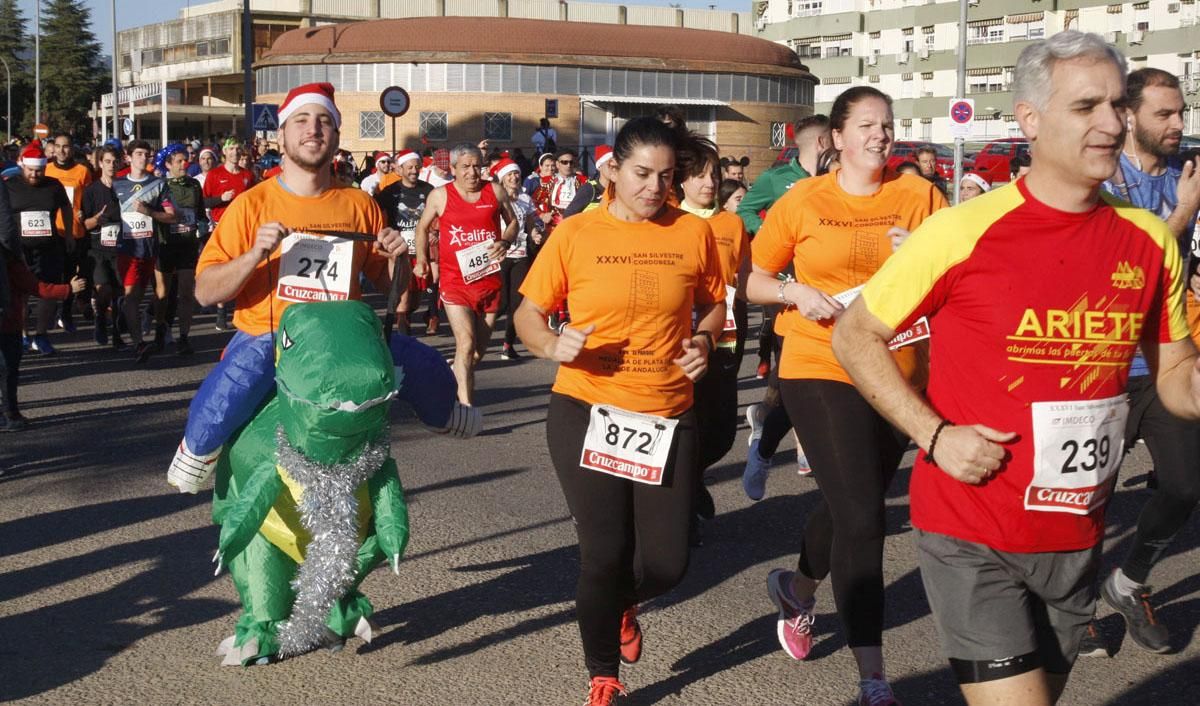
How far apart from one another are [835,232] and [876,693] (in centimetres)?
167

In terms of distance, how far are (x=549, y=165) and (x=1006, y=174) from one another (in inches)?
699

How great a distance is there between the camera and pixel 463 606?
597cm

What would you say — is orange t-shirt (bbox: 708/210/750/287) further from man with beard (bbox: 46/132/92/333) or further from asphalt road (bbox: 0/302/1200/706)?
man with beard (bbox: 46/132/92/333)

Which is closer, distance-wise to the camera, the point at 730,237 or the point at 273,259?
the point at 273,259

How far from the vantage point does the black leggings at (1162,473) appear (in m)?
5.52

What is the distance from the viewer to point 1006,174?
113ft

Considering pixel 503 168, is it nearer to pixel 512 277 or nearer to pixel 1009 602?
pixel 512 277

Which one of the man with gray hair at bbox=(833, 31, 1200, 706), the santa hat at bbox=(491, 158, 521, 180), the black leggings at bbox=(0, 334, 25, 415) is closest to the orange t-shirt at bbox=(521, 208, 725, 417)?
the man with gray hair at bbox=(833, 31, 1200, 706)

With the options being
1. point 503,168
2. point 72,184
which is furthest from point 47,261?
point 503,168

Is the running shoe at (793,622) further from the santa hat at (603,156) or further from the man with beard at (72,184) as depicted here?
the man with beard at (72,184)

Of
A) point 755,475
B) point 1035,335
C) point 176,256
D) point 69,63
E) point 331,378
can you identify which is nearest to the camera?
point 1035,335

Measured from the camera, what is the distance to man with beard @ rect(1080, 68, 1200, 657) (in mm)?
5520

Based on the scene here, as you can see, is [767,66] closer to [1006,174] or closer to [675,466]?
[1006,174]

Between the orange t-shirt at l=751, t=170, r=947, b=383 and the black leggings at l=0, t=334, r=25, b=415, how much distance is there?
20.9ft
